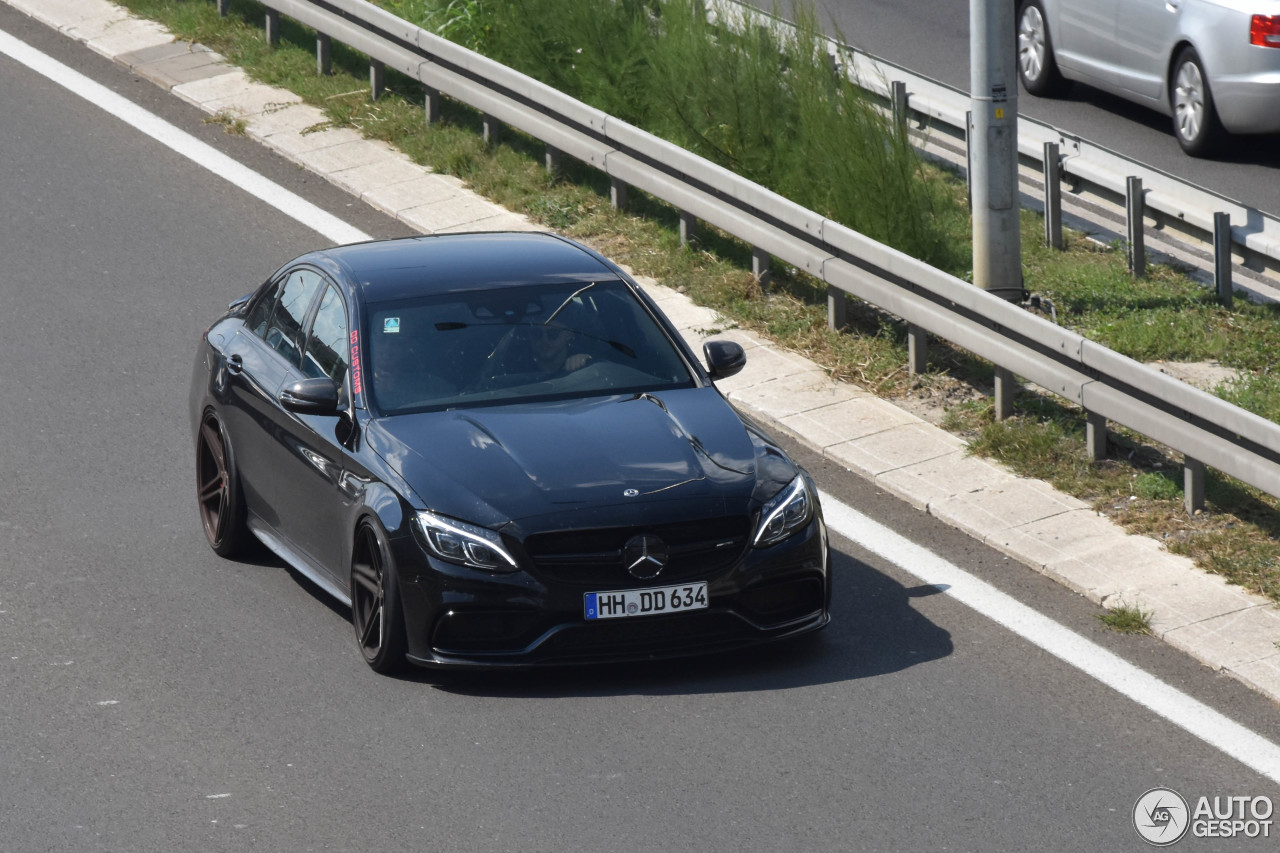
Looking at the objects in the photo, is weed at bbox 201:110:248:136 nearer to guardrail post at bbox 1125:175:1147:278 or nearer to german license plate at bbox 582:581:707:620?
guardrail post at bbox 1125:175:1147:278

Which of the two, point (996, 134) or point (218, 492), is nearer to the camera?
point (218, 492)

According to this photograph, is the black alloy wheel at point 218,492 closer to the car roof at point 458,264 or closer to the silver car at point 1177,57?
the car roof at point 458,264

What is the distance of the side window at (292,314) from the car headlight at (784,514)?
2442 millimetres

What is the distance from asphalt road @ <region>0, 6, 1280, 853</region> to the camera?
6535 mm

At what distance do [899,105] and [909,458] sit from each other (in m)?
4.11

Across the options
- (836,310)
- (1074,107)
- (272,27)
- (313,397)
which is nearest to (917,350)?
(836,310)

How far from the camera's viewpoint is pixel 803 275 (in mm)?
12641

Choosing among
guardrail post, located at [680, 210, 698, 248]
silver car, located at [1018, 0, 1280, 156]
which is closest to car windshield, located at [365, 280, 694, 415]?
guardrail post, located at [680, 210, 698, 248]

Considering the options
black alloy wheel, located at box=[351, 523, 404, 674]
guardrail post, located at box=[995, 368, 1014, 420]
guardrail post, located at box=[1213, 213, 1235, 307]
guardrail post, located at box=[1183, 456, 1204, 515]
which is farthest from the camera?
guardrail post, located at box=[1213, 213, 1235, 307]

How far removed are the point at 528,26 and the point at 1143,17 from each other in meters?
4.80

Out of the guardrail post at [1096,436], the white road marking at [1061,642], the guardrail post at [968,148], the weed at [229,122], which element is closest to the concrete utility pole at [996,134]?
the guardrail post at [1096,436]

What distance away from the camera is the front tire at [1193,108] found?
1502 centimetres

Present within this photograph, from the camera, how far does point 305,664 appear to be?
793 centimetres

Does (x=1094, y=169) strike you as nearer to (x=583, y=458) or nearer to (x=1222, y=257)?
(x=1222, y=257)
